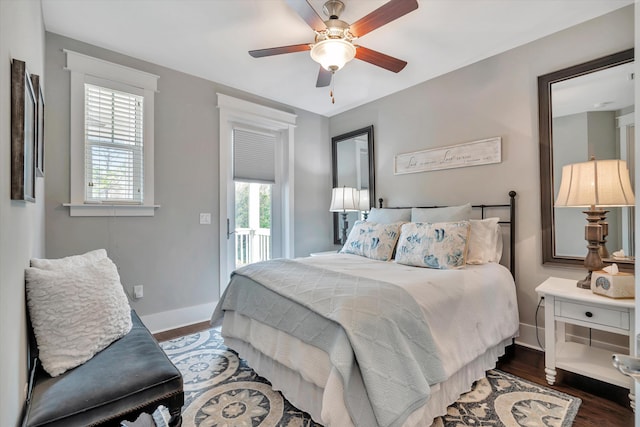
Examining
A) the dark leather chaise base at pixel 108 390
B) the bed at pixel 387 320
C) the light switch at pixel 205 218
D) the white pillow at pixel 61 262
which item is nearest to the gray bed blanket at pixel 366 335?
the bed at pixel 387 320

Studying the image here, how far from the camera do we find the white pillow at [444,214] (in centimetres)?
268

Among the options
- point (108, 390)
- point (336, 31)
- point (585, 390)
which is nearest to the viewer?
point (108, 390)

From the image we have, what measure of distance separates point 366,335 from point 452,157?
2344 millimetres

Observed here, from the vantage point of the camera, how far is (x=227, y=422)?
1.66 metres

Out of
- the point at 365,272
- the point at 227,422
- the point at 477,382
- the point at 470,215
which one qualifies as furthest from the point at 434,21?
the point at 227,422

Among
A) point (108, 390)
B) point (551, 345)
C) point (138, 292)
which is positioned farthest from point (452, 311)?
point (138, 292)

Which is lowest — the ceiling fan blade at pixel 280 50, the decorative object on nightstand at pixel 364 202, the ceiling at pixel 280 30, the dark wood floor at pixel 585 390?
the dark wood floor at pixel 585 390

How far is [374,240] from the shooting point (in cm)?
289

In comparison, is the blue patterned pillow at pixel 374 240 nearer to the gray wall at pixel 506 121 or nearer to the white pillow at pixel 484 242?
the white pillow at pixel 484 242

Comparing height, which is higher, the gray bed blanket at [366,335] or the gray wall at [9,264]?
the gray wall at [9,264]

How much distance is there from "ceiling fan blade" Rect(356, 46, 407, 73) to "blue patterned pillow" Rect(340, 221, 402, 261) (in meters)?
1.40

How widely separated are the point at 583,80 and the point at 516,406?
2416 mm

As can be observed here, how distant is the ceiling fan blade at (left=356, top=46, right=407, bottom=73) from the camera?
2242mm

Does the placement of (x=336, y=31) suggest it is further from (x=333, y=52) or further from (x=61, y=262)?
(x=61, y=262)
